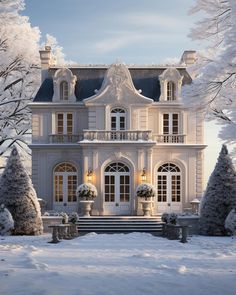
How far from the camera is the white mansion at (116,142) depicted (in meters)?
27.8

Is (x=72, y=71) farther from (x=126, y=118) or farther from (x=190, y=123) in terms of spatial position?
(x=190, y=123)

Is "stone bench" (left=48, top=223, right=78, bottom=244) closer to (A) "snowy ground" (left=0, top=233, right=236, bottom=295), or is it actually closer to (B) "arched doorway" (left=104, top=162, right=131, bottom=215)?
(A) "snowy ground" (left=0, top=233, right=236, bottom=295)

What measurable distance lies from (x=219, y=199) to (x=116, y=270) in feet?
41.3

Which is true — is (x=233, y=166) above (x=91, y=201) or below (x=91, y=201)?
above

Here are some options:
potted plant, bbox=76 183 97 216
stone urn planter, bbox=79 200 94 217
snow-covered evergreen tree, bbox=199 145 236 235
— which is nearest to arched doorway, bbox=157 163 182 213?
potted plant, bbox=76 183 97 216

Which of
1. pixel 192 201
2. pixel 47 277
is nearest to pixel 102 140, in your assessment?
pixel 192 201

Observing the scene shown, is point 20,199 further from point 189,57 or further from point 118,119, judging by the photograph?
point 189,57

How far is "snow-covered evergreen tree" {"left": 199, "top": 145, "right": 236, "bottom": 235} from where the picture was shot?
22.8 metres

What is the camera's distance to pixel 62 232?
20328 mm

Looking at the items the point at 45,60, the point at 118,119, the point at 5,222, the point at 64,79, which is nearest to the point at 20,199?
the point at 5,222

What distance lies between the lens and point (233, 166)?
77.2 ft

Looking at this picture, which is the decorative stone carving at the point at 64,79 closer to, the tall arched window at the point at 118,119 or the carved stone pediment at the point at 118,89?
the carved stone pediment at the point at 118,89

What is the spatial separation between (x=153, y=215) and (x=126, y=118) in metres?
5.70

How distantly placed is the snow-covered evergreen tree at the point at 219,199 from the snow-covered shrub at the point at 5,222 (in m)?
8.59
